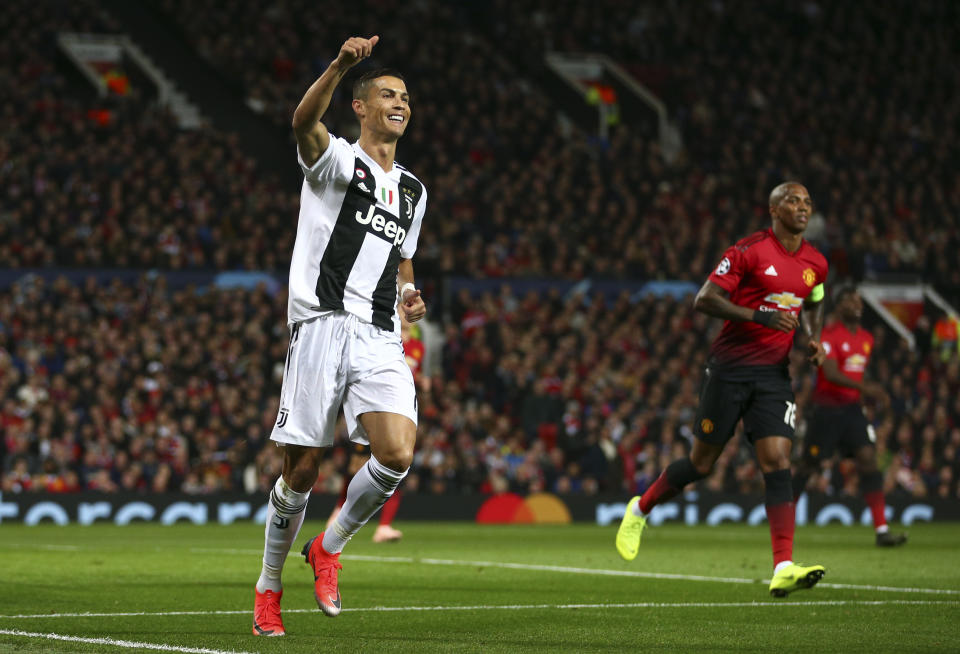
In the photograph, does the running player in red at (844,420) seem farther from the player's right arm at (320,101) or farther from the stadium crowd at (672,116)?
the stadium crowd at (672,116)

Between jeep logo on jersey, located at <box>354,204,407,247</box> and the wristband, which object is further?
the wristband

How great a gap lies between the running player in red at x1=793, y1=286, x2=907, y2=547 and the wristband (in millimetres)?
5674

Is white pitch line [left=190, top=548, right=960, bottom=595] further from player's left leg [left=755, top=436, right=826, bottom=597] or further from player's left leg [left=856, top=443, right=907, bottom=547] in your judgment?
player's left leg [left=856, top=443, right=907, bottom=547]

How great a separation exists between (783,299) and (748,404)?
28.5 inches

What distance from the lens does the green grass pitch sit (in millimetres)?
6555

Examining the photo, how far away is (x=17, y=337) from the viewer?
21.8 metres

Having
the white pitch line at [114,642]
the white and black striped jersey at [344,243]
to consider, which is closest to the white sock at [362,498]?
the white and black striped jersey at [344,243]

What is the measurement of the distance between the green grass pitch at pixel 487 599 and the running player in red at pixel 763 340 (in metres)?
0.95

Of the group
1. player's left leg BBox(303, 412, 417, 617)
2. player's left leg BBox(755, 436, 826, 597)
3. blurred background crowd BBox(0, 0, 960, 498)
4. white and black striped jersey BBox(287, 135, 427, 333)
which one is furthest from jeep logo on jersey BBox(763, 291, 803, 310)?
blurred background crowd BBox(0, 0, 960, 498)

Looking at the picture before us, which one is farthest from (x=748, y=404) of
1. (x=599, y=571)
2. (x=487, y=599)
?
(x=599, y=571)

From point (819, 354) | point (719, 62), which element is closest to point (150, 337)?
point (819, 354)

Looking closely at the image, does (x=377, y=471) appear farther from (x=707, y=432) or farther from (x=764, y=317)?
(x=707, y=432)

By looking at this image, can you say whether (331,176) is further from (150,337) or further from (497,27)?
(497,27)

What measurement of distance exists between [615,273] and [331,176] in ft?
67.7
